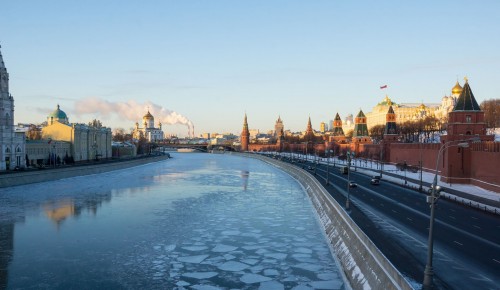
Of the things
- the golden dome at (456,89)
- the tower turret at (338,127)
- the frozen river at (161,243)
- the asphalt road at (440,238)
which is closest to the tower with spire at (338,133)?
the tower turret at (338,127)

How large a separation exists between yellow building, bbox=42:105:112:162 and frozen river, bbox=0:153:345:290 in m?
38.6

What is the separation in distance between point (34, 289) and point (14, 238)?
10267mm

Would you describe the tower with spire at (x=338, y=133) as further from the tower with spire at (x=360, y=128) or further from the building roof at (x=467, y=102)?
the building roof at (x=467, y=102)

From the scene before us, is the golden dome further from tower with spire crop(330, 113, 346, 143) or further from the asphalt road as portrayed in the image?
the asphalt road

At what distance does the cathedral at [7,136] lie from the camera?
57.9 m

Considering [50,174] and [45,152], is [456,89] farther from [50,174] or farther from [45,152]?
[50,174]

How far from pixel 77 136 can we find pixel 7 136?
88.0 feet

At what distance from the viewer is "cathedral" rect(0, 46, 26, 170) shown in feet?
190

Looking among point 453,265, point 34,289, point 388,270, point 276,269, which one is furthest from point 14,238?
point 453,265

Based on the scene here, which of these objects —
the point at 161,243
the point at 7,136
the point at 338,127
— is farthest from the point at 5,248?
the point at 338,127

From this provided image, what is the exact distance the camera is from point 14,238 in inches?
1037

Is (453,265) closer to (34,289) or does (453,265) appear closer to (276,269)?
(276,269)

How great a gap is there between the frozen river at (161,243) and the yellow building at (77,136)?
38615mm

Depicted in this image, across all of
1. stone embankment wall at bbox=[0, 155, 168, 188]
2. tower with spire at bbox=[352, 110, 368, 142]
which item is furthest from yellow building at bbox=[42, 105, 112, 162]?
tower with spire at bbox=[352, 110, 368, 142]
